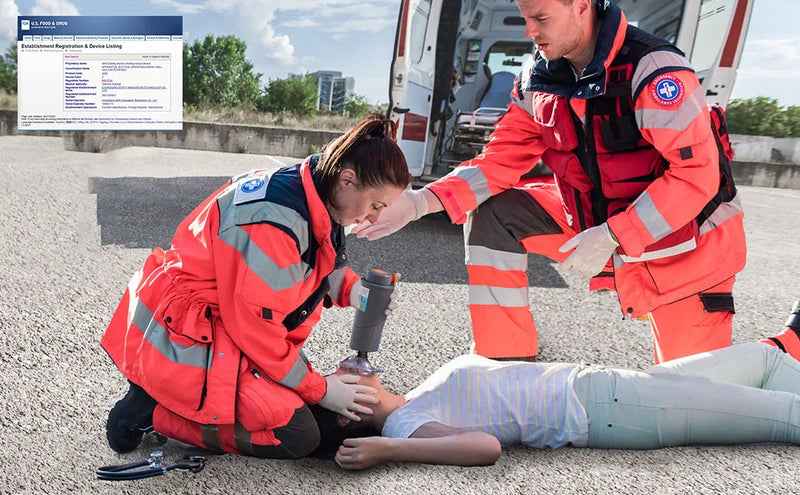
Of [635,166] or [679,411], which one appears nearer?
[679,411]

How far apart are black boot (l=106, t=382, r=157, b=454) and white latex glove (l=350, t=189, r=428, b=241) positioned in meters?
1.08

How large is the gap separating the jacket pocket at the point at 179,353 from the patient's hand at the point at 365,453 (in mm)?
450

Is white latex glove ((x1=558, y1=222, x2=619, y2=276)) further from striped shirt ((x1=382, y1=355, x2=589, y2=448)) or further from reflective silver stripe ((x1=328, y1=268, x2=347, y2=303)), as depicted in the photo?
reflective silver stripe ((x1=328, y1=268, x2=347, y2=303))

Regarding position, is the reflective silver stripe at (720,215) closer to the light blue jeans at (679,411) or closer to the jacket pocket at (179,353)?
the light blue jeans at (679,411)

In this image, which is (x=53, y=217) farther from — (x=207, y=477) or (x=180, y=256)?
(x=207, y=477)

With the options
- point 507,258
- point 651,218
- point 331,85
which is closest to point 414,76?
point 507,258

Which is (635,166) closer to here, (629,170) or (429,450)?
(629,170)

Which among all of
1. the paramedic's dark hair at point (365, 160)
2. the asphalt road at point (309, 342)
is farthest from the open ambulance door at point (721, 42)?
the paramedic's dark hair at point (365, 160)

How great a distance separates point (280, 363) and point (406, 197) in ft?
3.59

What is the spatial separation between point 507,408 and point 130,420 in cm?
111

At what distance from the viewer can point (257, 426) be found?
192cm

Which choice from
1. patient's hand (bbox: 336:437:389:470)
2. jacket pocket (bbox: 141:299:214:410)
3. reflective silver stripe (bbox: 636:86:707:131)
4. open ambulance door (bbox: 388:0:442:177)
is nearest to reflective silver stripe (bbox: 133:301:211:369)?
jacket pocket (bbox: 141:299:214:410)

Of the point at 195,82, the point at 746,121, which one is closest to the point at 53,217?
the point at 746,121

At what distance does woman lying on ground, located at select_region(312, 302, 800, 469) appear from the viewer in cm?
192
